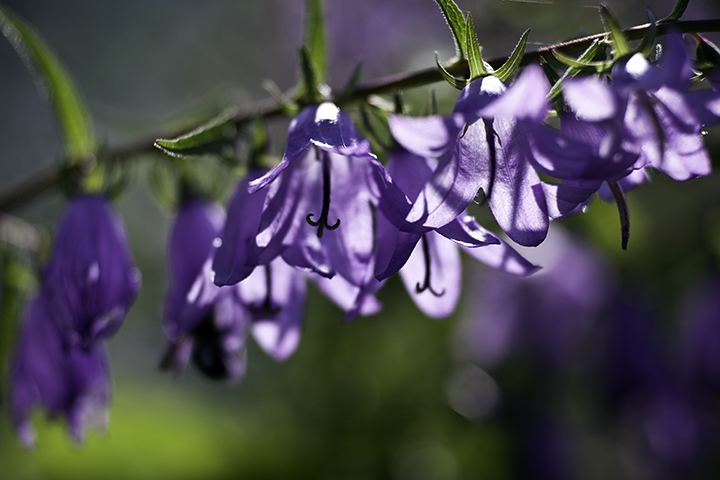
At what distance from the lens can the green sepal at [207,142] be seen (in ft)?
2.03

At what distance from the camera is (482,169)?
60 centimetres

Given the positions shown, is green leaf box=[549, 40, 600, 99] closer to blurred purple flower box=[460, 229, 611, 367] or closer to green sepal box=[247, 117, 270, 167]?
green sepal box=[247, 117, 270, 167]

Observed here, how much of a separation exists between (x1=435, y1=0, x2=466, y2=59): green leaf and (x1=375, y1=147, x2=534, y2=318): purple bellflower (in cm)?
13

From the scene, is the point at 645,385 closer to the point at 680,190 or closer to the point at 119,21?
the point at 680,190

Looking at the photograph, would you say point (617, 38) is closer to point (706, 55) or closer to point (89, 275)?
point (706, 55)

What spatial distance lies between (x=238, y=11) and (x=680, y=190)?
1.99 meters

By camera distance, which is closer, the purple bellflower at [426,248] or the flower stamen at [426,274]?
the purple bellflower at [426,248]

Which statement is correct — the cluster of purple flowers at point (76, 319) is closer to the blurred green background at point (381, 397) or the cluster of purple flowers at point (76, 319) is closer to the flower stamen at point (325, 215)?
the flower stamen at point (325, 215)

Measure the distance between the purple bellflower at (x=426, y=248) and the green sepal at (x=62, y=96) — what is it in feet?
1.55

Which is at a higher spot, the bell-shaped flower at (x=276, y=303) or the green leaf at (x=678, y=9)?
the green leaf at (x=678, y=9)

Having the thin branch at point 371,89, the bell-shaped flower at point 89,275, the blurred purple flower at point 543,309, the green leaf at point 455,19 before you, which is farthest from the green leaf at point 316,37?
the blurred purple flower at point 543,309

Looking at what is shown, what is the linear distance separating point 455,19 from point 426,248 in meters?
0.24

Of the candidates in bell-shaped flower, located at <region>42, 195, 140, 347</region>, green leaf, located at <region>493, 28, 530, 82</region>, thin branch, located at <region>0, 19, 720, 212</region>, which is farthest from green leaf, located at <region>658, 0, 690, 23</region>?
bell-shaped flower, located at <region>42, 195, 140, 347</region>

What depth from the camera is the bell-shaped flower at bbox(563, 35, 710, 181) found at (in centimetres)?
45
